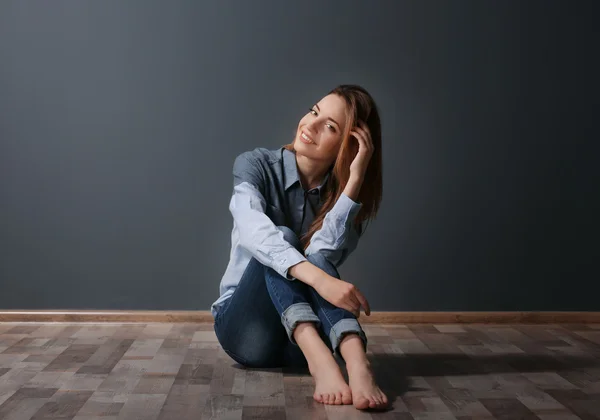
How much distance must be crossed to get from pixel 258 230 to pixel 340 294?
0.97ft

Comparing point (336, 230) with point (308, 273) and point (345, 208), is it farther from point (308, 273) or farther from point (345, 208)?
point (308, 273)

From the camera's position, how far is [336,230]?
2.21 m

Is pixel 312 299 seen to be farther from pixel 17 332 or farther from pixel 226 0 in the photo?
pixel 226 0

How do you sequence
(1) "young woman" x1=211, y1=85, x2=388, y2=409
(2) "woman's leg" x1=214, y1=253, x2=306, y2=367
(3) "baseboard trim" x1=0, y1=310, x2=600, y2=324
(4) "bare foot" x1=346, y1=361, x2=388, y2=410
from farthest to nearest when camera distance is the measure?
1. (3) "baseboard trim" x1=0, y1=310, x2=600, y2=324
2. (2) "woman's leg" x1=214, y1=253, x2=306, y2=367
3. (1) "young woman" x1=211, y1=85, x2=388, y2=409
4. (4) "bare foot" x1=346, y1=361, x2=388, y2=410

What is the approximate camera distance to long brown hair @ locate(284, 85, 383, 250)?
2307 millimetres

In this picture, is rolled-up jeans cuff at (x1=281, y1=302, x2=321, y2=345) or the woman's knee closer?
rolled-up jeans cuff at (x1=281, y1=302, x2=321, y2=345)

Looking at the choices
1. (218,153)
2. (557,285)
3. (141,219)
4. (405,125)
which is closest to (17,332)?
(141,219)

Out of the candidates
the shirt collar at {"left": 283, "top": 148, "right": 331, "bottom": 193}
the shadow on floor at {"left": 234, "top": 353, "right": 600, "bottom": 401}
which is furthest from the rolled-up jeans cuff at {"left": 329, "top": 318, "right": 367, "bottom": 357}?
the shirt collar at {"left": 283, "top": 148, "right": 331, "bottom": 193}

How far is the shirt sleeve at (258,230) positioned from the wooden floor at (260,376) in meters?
0.36

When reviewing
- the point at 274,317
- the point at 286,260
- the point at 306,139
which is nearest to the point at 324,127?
the point at 306,139

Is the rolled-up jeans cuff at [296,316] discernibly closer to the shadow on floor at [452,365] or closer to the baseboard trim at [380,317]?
the shadow on floor at [452,365]

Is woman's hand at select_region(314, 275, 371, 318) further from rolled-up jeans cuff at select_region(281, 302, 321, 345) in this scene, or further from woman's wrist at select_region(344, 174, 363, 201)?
woman's wrist at select_region(344, 174, 363, 201)

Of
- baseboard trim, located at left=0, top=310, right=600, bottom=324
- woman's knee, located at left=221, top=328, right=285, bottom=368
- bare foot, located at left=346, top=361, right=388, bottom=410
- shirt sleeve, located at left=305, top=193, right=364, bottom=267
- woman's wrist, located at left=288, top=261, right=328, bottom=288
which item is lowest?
baseboard trim, located at left=0, top=310, right=600, bottom=324

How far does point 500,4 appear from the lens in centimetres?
336
